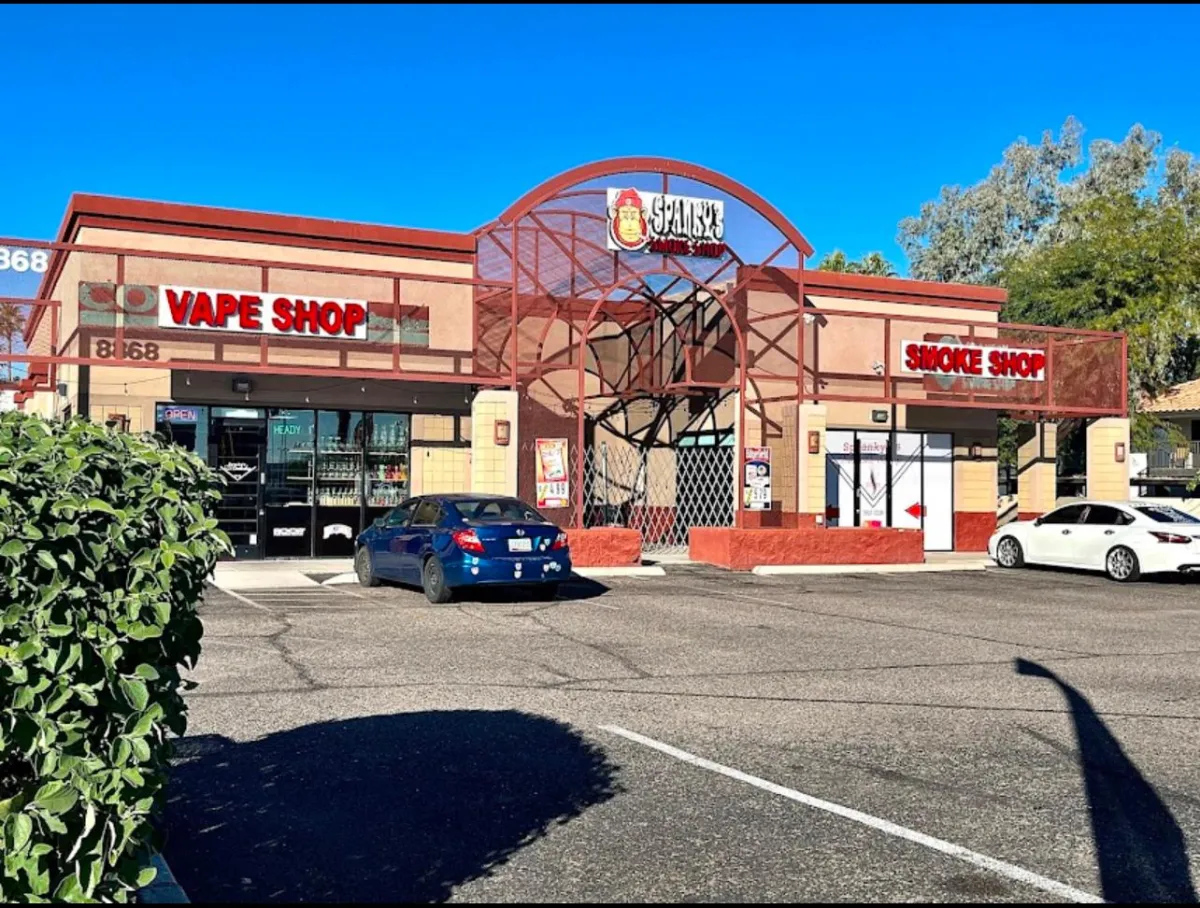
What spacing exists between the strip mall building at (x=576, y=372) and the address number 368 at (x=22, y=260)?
9 centimetres

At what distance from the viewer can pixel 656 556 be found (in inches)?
969

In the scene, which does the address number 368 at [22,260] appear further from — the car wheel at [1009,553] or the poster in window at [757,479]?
the car wheel at [1009,553]

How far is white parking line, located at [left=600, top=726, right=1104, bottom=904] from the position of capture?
492cm

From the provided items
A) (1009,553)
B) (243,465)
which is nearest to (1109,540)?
(1009,553)

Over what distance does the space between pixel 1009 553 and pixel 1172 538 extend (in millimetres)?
3832

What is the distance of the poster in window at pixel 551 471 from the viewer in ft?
72.5

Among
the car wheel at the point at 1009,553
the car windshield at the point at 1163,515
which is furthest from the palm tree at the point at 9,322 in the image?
the car windshield at the point at 1163,515

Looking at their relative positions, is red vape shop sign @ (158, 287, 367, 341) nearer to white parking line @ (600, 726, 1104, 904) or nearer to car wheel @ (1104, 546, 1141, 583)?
car wheel @ (1104, 546, 1141, 583)

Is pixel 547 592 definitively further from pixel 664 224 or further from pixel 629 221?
pixel 664 224

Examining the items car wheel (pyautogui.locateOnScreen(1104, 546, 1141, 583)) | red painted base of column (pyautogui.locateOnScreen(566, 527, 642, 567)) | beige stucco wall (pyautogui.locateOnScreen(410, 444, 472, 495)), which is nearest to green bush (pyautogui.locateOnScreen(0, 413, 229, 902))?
red painted base of column (pyautogui.locateOnScreen(566, 527, 642, 567))

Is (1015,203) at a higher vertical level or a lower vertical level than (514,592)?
higher

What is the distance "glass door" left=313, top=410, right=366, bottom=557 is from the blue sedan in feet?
Result: 20.1

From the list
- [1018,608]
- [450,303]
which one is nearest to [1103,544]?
[1018,608]

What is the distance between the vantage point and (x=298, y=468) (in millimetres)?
23141
